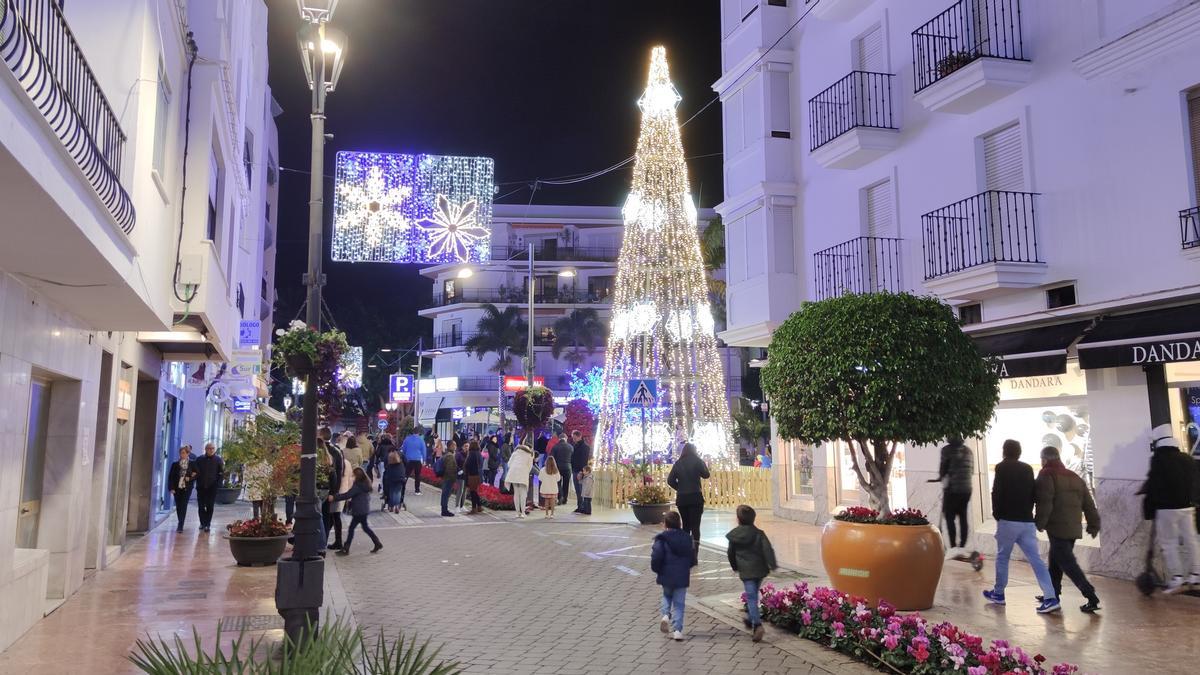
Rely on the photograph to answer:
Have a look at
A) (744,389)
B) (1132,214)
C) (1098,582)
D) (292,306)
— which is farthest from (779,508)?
(292,306)

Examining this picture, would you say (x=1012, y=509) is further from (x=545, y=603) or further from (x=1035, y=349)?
(x=545, y=603)

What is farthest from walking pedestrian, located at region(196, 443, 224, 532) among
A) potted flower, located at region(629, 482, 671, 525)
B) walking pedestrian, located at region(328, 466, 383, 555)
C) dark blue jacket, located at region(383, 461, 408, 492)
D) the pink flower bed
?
the pink flower bed

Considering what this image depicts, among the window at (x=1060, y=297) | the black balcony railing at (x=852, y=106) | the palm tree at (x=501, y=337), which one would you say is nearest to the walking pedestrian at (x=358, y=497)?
the black balcony railing at (x=852, y=106)

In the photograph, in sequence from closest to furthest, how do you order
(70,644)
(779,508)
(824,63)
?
(70,644), (824,63), (779,508)

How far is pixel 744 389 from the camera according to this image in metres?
54.0

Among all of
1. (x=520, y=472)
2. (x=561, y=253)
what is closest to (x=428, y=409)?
(x=561, y=253)

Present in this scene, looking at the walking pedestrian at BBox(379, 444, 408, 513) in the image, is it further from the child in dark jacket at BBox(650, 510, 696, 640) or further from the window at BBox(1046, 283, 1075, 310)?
the window at BBox(1046, 283, 1075, 310)

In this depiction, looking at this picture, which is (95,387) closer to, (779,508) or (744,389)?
(779,508)

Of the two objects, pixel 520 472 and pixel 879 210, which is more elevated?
pixel 879 210

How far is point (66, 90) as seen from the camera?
6594 millimetres

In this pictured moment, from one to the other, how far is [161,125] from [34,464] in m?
4.32

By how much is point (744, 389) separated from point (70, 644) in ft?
157

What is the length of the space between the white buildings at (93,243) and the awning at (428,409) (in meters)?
48.2

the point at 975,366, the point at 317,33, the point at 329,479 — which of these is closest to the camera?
the point at 317,33
